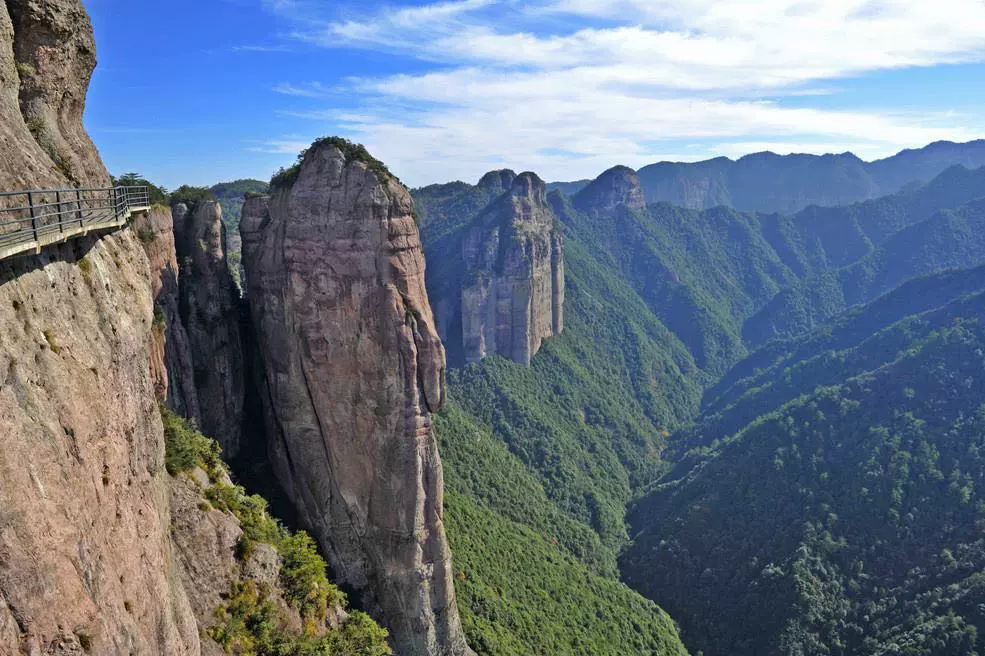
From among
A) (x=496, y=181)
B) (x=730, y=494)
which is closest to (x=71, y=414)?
(x=730, y=494)

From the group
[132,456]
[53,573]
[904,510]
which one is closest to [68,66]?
[132,456]

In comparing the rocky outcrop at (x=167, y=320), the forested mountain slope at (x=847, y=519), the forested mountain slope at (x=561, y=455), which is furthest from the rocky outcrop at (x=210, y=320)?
the forested mountain slope at (x=847, y=519)

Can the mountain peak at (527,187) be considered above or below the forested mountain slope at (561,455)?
above

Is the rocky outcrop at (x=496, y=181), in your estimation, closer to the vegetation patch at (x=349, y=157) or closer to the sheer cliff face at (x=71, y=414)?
the vegetation patch at (x=349, y=157)

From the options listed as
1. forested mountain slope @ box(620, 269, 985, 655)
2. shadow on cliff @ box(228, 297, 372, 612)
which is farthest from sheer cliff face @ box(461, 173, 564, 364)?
shadow on cliff @ box(228, 297, 372, 612)

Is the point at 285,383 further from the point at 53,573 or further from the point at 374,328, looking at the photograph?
the point at 53,573

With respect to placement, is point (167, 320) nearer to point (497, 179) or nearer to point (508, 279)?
point (508, 279)

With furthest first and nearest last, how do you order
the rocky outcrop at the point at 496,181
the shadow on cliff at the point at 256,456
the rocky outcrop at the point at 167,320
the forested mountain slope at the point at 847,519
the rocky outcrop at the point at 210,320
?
the rocky outcrop at the point at 496,181 → the forested mountain slope at the point at 847,519 → the shadow on cliff at the point at 256,456 → the rocky outcrop at the point at 210,320 → the rocky outcrop at the point at 167,320
